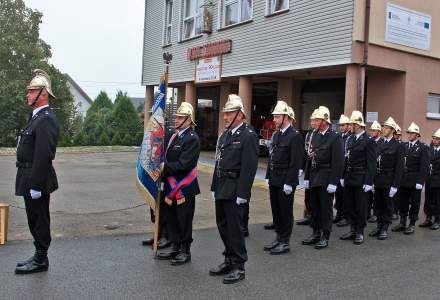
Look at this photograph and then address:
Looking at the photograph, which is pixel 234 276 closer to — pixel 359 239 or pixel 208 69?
pixel 359 239

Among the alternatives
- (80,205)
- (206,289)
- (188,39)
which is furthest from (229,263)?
(188,39)

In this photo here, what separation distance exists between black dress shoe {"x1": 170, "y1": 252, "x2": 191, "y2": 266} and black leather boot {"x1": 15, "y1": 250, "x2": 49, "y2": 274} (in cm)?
143

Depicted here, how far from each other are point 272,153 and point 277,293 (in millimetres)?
2503

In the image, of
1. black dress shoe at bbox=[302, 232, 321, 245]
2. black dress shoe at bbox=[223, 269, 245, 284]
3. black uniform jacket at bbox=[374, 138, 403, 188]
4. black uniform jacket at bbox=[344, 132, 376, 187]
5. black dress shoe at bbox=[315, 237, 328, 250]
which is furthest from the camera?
black uniform jacket at bbox=[374, 138, 403, 188]

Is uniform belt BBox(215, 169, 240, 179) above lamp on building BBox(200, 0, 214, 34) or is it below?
below

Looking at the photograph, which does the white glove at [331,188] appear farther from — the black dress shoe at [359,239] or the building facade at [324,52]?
the building facade at [324,52]

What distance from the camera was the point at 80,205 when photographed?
9.87 meters

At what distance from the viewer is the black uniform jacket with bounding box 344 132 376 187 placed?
796 cm

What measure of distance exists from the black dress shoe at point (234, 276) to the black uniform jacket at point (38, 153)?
2.13m

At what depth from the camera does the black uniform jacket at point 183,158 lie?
617cm

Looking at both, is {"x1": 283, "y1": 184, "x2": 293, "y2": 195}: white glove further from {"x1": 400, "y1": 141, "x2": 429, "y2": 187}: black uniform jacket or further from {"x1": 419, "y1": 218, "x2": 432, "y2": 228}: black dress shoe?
{"x1": 419, "y1": 218, "x2": 432, "y2": 228}: black dress shoe

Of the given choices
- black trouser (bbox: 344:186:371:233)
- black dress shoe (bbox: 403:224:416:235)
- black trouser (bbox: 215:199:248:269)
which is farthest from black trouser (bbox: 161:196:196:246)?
black dress shoe (bbox: 403:224:416:235)

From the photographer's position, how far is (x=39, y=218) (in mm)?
5559

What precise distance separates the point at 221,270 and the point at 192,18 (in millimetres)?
15116
